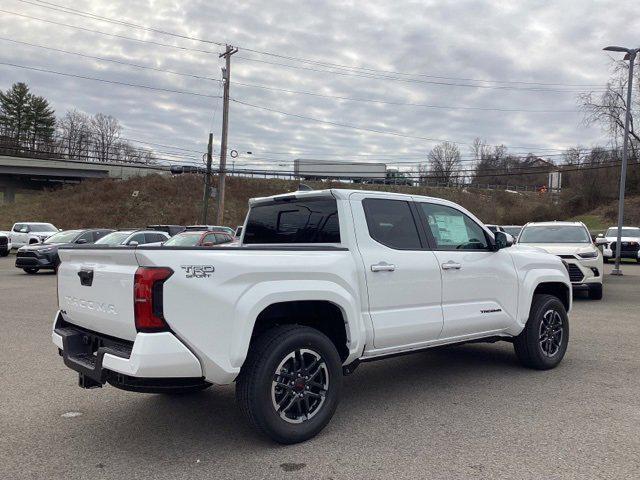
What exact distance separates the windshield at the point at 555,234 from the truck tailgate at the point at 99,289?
11.8 m

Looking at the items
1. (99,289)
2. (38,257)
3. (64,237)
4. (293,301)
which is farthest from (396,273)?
(64,237)

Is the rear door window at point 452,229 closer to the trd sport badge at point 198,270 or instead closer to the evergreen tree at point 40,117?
the trd sport badge at point 198,270

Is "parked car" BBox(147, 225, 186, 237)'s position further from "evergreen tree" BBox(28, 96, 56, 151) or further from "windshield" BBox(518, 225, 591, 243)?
"evergreen tree" BBox(28, 96, 56, 151)

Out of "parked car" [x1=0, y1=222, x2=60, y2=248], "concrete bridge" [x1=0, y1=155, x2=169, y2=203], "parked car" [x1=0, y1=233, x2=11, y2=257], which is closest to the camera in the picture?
"parked car" [x1=0, y1=233, x2=11, y2=257]

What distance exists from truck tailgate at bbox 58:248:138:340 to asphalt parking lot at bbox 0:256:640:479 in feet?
3.08

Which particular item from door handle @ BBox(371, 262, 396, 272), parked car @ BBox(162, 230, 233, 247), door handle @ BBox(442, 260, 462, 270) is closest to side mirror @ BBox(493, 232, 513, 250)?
door handle @ BBox(442, 260, 462, 270)

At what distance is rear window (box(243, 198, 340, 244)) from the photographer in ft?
15.7

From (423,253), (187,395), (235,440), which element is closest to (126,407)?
(187,395)

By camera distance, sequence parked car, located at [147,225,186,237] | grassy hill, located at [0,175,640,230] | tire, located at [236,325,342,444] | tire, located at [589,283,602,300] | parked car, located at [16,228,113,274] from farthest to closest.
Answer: grassy hill, located at [0,175,640,230]
parked car, located at [147,225,186,237]
parked car, located at [16,228,113,274]
tire, located at [589,283,602,300]
tire, located at [236,325,342,444]

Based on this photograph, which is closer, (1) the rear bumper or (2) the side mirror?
(1) the rear bumper

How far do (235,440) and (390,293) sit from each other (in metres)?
1.72

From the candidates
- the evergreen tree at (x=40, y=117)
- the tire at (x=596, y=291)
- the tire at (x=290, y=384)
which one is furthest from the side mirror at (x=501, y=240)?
the evergreen tree at (x=40, y=117)

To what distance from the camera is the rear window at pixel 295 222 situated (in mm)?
4781

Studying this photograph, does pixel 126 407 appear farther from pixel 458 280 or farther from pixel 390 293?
pixel 458 280
